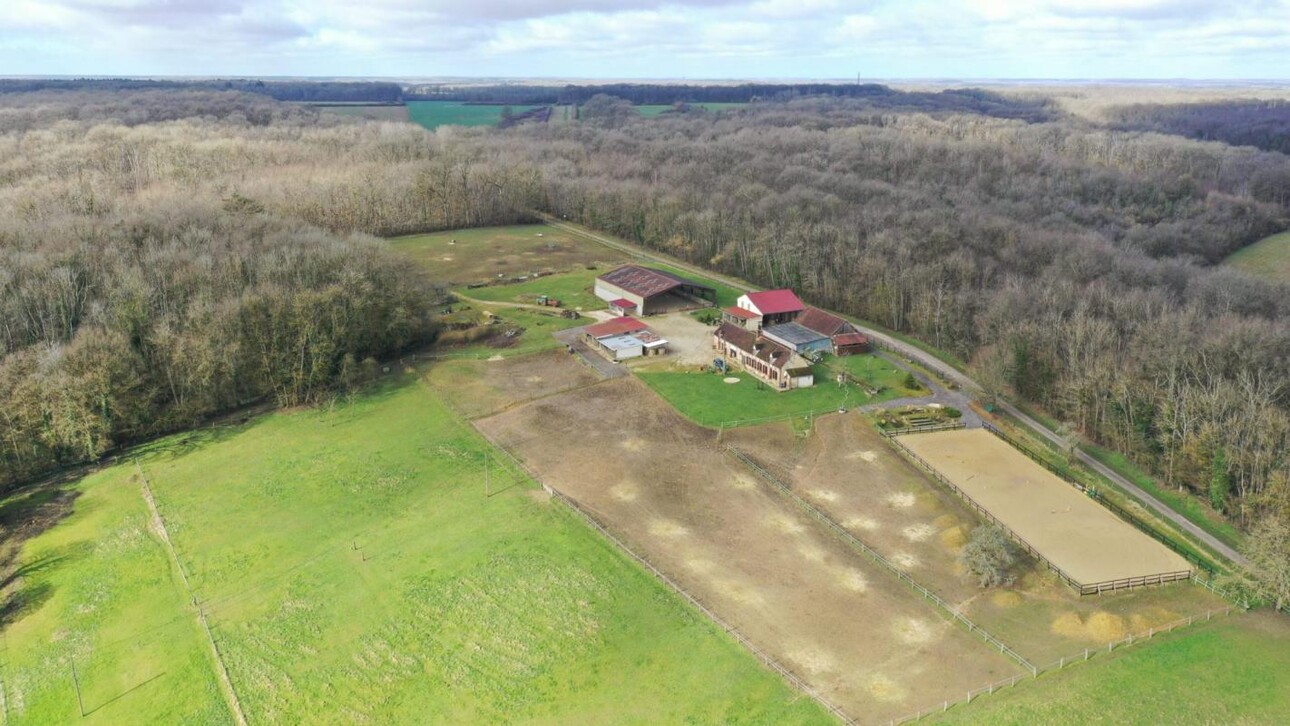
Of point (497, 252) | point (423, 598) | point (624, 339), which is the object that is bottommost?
point (423, 598)

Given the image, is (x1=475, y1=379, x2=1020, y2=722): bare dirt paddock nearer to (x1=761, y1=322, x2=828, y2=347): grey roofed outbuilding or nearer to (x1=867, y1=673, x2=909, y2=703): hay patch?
(x1=867, y1=673, x2=909, y2=703): hay patch

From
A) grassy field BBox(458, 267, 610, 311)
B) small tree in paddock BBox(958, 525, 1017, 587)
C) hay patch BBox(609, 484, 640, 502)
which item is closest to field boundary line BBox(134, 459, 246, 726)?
hay patch BBox(609, 484, 640, 502)

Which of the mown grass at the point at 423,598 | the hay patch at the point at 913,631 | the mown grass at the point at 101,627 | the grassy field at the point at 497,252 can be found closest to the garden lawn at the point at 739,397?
the mown grass at the point at 423,598

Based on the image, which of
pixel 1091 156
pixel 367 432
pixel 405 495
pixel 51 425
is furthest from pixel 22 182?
pixel 1091 156

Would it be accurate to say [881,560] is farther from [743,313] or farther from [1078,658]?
[743,313]

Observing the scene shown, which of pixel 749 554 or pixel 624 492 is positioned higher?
pixel 624 492

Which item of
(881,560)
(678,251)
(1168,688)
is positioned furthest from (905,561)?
(678,251)
